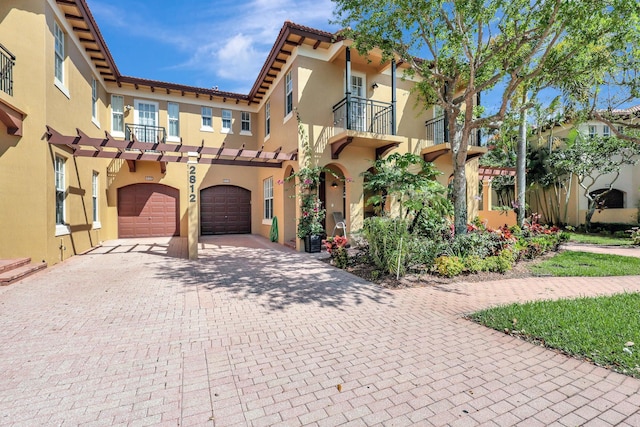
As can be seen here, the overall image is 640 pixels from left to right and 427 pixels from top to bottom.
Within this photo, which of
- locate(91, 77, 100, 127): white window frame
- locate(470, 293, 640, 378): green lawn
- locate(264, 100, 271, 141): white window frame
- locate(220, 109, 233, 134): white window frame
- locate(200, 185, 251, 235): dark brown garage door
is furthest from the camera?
locate(220, 109, 233, 134): white window frame

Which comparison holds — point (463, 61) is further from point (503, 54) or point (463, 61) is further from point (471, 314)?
point (471, 314)

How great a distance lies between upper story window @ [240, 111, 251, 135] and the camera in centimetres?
1627

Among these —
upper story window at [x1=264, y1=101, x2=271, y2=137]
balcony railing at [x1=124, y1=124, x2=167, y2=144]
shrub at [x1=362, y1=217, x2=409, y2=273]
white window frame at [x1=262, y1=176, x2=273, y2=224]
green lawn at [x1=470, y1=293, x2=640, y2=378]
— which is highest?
upper story window at [x1=264, y1=101, x2=271, y2=137]

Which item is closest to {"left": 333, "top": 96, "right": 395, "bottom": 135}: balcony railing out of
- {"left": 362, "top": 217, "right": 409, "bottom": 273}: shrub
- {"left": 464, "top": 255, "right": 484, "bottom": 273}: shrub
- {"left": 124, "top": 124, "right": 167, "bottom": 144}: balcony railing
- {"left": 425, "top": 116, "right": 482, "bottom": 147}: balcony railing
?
{"left": 425, "top": 116, "right": 482, "bottom": 147}: balcony railing

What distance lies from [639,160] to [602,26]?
647 inches

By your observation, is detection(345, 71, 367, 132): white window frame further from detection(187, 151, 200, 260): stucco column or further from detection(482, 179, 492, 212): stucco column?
detection(482, 179, 492, 212): stucco column

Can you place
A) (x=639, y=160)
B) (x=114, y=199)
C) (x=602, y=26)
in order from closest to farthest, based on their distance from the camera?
(x=602, y=26), (x=114, y=199), (x=639, y=160)

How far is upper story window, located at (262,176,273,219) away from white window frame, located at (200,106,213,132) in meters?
3.94

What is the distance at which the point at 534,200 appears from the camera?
21812 millimetres

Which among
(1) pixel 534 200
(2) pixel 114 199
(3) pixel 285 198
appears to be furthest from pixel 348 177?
(1) pixel 534 200

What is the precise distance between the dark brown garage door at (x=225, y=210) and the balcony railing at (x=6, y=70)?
8.45 metres

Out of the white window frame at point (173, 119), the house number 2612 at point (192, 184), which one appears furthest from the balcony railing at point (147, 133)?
the house number 2612 at point (192, 184)

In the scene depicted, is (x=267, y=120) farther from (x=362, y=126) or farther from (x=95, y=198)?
(x=95, y=198)

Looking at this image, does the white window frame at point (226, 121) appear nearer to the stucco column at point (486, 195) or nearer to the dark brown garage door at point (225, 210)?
the dark brown garage door at point (225, 210)
